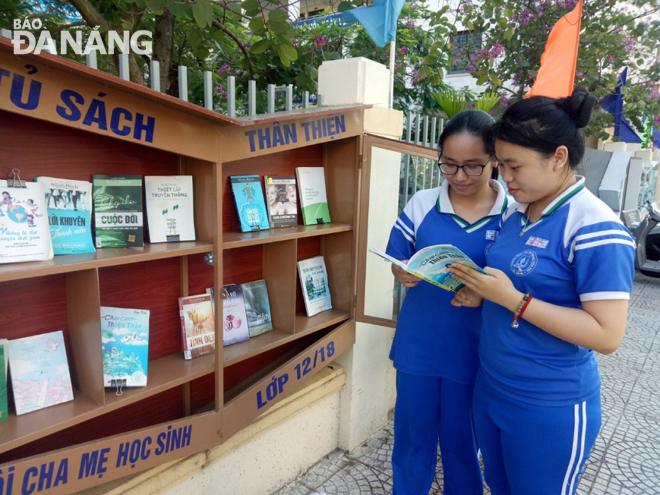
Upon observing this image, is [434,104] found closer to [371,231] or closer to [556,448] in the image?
[371,231]

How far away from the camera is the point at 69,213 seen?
5.26 ft

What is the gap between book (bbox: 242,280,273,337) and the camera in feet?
7.48

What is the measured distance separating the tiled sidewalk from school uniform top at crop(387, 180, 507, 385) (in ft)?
3.18

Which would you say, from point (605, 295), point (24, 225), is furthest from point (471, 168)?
point (24, 225)

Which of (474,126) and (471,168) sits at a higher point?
(474,126)

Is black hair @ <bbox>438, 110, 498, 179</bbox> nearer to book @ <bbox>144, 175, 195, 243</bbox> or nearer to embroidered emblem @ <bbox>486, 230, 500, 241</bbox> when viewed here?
embroidered emblem @ <bbox>486, 230, 500, 241</bbox>

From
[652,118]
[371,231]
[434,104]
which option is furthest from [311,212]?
[652,118]

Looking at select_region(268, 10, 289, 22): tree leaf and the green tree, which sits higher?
the green tree

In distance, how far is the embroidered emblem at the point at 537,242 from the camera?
143 cm

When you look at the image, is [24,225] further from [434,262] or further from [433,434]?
[433,434]

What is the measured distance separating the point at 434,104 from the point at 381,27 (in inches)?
121

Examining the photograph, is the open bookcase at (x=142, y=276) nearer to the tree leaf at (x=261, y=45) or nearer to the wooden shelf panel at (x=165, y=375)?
the wooden shelf panel at (x=165, y=375)

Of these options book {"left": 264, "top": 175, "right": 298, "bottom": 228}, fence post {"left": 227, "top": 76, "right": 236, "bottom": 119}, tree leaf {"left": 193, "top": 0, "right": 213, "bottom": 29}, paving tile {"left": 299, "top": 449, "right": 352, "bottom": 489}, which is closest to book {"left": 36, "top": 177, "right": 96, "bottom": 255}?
fence post {"left": 227, "top": 76, "right": 236, "bottom": 119}

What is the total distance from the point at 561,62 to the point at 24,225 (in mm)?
3303
